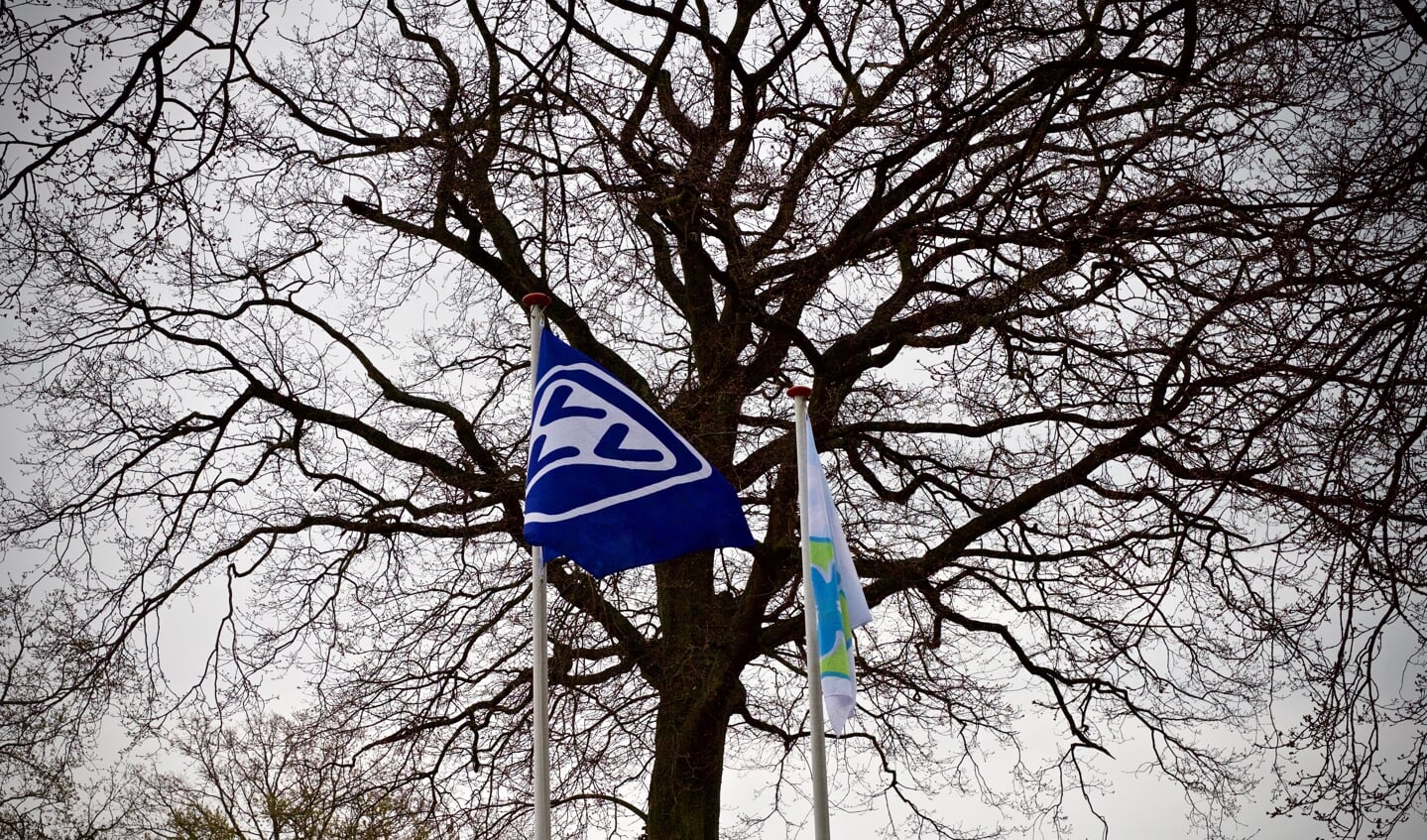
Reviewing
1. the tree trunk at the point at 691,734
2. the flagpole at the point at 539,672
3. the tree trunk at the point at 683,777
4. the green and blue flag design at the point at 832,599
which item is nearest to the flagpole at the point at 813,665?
the green and blue flag design at the point at 832,599

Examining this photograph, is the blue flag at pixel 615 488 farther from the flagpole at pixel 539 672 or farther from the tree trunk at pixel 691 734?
the tree trunk at pixel 691 734

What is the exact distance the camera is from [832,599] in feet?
22.5

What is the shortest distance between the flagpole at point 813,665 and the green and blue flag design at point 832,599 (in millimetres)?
51

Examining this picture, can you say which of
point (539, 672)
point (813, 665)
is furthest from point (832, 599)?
point (539, 672)

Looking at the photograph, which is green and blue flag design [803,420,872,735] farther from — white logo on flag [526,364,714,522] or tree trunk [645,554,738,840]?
tree trunk [645,554,738,840]

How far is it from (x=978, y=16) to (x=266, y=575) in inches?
287

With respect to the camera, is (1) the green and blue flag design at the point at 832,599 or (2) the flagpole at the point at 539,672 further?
(1) the green and blue flag design at the point at 832,599

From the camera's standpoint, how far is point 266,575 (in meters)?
10.7

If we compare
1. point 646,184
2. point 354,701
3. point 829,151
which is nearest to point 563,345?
point 646,184

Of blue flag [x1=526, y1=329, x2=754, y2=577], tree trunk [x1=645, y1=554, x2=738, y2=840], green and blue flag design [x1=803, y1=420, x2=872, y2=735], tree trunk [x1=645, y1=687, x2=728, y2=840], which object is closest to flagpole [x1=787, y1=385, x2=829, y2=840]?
green and blue flag design [x1=803, y1=420, x2=872, y2=735]

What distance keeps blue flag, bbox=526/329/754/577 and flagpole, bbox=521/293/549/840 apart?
196 mm

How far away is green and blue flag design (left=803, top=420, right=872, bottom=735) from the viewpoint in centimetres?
680

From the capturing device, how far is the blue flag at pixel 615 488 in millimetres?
6008

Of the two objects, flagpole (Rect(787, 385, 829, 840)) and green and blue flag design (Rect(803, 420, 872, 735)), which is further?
green and blue flag design (Rect(803, 420, 872, 735))
